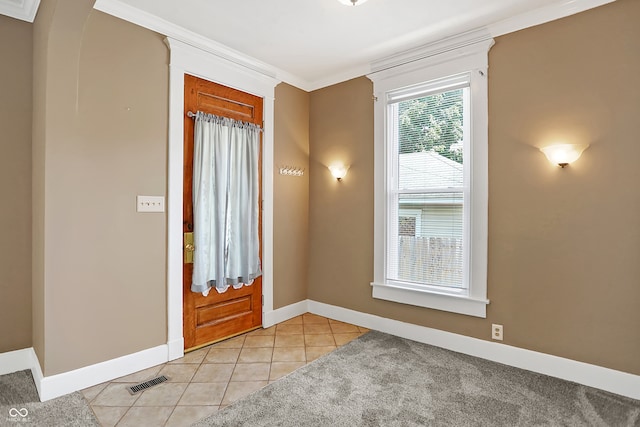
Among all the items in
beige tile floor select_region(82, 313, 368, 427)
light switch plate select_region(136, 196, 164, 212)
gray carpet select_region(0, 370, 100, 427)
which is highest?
light switch plate select_region(136, 196, 164, 212)

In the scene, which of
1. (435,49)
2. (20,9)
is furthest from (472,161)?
(20,9)

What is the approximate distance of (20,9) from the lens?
2.53 m

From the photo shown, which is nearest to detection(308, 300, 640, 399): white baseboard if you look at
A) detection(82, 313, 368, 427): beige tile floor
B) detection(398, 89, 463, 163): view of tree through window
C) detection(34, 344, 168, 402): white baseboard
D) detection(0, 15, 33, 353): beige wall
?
detection(82, 313, 368, 427): beige tile floor

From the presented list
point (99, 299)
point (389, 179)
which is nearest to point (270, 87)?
point (389, 179)

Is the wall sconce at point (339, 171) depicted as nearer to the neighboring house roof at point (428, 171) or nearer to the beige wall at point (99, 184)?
the neighboring house roof at point (428, 171)

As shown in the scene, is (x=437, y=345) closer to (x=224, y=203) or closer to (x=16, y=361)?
(x=224, y=203)

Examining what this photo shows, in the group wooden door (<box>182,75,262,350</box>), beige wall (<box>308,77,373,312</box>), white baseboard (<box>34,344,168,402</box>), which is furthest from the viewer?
beige wall (<box>308,77,373,312</box>)

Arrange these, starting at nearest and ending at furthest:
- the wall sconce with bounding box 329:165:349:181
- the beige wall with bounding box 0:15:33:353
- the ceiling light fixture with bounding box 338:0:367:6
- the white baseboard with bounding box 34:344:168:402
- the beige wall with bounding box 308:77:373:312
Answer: the white baseboard with bounding box 34:344:168:402, the ceiling light fixture with bounding box 338:0:367:6, the beige wall with bounding box 0:15:33:353, the beige wall with bounding box 308:77:373:312, the wall sconce with bounding box 329:165:349:181

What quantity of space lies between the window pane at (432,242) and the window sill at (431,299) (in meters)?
0.11

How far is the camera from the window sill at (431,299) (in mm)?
2916

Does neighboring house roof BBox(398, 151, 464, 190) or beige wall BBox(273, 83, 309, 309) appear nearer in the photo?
neighboring house roof BBox(398, 151, 464, 190)

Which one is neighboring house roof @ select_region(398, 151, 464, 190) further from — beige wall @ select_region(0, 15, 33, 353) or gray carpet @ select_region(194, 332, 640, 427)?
beige wall @ select_region(0, 15, 33, 353)

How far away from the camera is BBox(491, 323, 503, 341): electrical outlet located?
9.23 ft

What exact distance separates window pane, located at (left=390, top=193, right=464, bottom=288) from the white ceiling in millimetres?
1430
